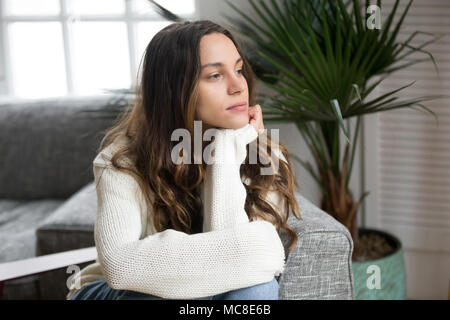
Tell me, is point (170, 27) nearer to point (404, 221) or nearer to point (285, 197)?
point (285, 197)

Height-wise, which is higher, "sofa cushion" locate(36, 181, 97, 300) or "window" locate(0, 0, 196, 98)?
"window" locate(0, 0, 196, 98)

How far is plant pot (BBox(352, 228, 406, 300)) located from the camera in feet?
5.68

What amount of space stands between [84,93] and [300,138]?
123cm

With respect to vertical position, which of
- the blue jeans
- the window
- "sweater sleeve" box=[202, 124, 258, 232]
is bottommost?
the blue jeans

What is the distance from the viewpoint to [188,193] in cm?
129

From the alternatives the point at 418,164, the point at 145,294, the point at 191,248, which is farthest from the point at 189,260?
the point at 418,164

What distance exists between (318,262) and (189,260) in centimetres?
38

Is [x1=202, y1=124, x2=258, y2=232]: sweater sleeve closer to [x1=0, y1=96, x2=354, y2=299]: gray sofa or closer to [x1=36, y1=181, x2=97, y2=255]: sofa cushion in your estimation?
[x1=0, y1=96, x2=354, y2=299]: gray sofa

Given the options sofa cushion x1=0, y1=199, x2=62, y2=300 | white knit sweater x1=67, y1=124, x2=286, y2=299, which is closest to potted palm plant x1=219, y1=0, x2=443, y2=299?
white knit sweater x1=67, y1=124, x2=286, y2=299

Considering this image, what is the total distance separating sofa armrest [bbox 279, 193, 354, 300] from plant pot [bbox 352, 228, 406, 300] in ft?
1.34

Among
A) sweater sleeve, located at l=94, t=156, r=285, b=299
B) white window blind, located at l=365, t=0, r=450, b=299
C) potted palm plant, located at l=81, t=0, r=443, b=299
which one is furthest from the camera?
white window blind, located at l=365, t=0, r=450, b=299

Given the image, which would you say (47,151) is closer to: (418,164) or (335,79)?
(335,79)

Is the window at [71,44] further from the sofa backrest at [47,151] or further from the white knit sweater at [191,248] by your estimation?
the white knit sweater at [191,248]
